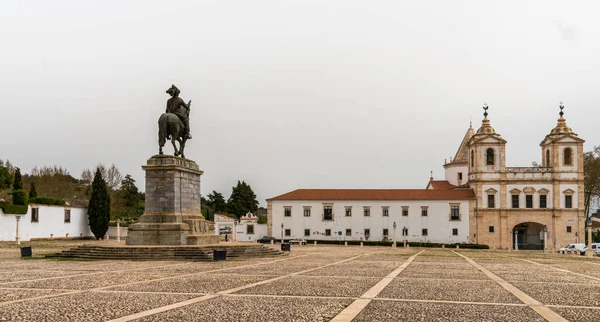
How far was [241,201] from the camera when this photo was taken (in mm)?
96062

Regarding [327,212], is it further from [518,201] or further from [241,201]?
[241,201]

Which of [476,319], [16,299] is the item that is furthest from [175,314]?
[476,319]

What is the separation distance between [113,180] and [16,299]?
79076mm

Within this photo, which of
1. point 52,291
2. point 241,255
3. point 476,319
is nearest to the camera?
point 476,319

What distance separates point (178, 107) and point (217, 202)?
7023cm

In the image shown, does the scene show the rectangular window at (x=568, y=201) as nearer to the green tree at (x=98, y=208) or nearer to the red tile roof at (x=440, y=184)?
the red tile roof at (x=440, y=184)

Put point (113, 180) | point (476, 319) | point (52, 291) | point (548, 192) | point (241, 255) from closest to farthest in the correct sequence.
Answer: point (476, 319) → point (52, 291) → point (241, 255) → point (548, 192) → point (113, 180)

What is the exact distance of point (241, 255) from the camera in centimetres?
2516

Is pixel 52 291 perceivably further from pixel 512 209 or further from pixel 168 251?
pixel 512 209

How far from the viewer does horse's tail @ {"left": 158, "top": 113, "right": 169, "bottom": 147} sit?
26.5 meters

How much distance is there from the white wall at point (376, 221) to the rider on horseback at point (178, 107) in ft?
122

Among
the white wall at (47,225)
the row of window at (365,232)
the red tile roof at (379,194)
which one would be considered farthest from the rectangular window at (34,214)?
the row of window at (365,232)

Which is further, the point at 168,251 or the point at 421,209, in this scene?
the point at 421,209

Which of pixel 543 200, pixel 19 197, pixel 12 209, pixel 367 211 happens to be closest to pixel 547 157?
pixel 543 200
